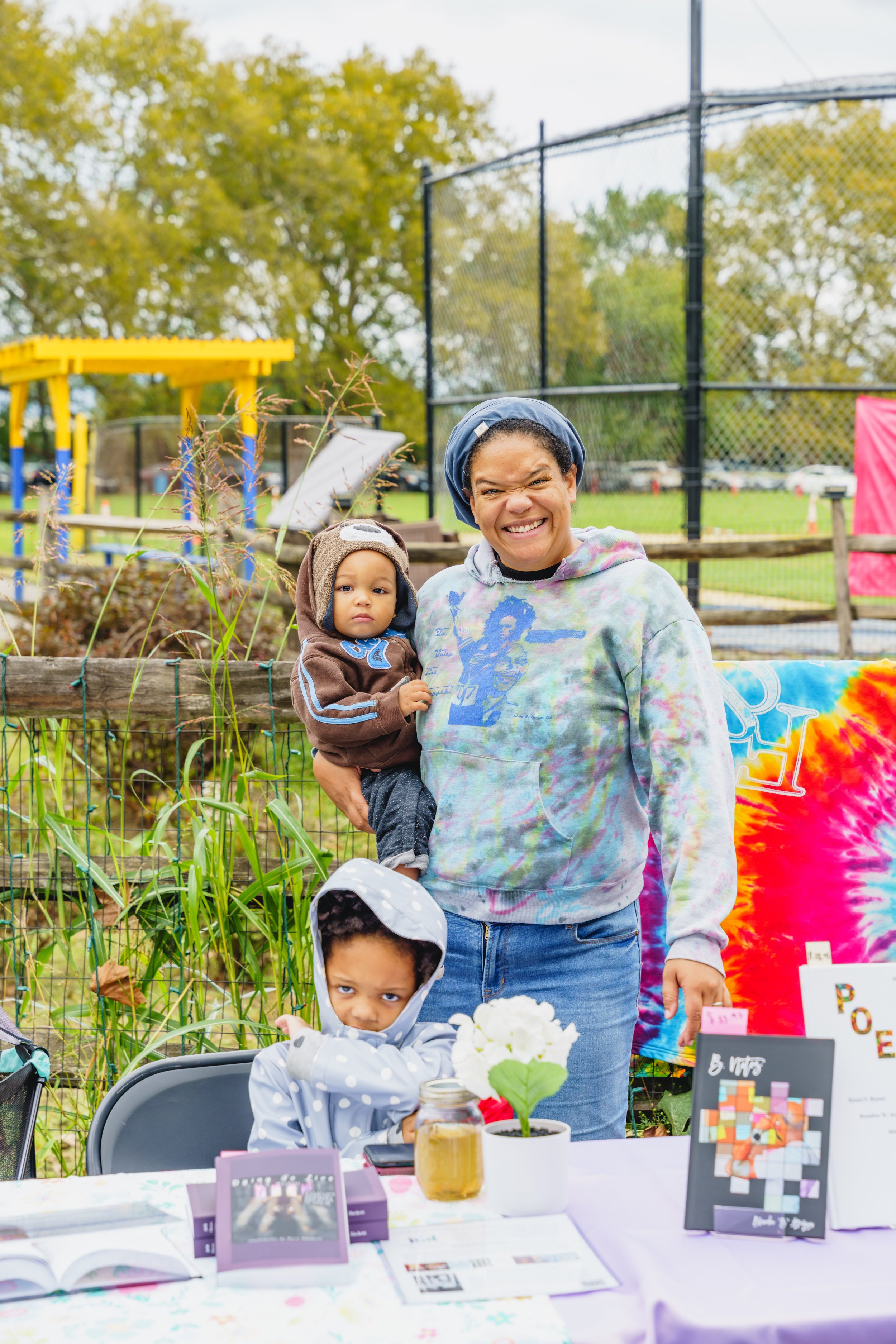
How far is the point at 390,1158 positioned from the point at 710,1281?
0.48m

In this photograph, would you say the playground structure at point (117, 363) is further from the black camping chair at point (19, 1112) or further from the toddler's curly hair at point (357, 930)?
the toddler's curly hair at point (357, 930)

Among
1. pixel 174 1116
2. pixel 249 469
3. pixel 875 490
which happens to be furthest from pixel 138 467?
pixel 174 1116

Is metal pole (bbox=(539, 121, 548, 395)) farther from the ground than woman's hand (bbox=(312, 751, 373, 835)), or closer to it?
farther from the ground

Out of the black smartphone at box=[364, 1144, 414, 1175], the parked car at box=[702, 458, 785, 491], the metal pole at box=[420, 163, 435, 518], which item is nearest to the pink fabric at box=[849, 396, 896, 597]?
the parked car at box=[702, 458, 785, 491]

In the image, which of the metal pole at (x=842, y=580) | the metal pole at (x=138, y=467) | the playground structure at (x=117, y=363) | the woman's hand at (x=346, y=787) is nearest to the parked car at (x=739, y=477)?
the metal pole at (x=842, y=580)

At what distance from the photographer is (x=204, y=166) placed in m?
29.1

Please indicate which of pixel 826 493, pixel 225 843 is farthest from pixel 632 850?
pixel 826 493

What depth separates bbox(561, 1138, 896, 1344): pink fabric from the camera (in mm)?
1229

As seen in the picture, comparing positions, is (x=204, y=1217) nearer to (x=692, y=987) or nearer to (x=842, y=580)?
(x=692, y=987)

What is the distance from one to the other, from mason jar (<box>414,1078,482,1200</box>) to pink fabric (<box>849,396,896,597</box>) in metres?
6.73

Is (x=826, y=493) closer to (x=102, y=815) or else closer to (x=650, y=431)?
(x=650, y=431)

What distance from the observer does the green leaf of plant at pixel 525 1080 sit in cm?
145

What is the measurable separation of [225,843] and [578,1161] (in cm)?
124

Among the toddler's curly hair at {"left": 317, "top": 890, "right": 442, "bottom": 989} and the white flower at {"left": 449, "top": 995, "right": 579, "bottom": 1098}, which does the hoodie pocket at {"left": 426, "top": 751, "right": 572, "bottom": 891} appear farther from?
the white flower at {"left": 449, "top": 995, "right": 579, "bottom": 1098}
